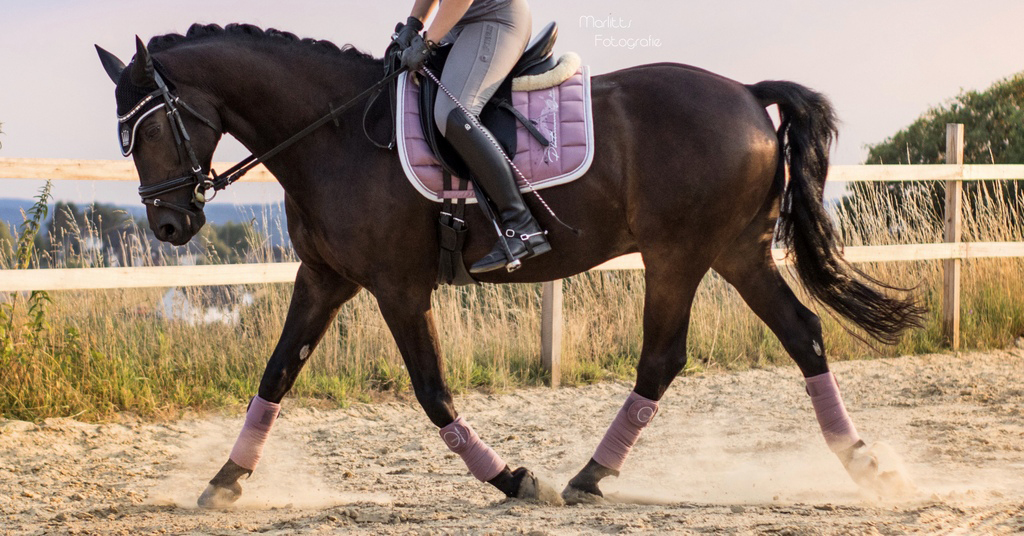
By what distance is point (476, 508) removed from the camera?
4055 millimetres

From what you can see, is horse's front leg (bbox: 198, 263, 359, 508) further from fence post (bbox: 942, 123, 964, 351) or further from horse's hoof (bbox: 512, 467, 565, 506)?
fence post (bbox: 942, 123, 964, 351)

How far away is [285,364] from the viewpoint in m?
4.38

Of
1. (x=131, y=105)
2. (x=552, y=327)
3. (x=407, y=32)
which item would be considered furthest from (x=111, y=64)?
(x=552, y=327)

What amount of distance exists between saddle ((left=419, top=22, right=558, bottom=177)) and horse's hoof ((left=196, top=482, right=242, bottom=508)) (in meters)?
1.91

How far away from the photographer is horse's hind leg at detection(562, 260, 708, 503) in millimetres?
4137

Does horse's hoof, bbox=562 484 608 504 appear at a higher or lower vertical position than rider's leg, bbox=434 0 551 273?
lower

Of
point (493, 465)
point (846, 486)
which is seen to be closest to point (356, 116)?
point (493, 465)

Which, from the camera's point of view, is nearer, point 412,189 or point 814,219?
point 412,189

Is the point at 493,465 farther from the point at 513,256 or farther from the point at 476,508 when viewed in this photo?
Result: the point at 513,256

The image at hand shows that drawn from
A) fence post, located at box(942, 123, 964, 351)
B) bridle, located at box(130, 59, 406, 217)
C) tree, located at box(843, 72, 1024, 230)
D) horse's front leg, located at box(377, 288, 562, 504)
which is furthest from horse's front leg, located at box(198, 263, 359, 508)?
tree, located at box(843, 72, 1024, 230)

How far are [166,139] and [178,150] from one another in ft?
0.22

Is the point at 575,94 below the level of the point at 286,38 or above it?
below

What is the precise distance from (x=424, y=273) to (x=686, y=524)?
1537 millimetres

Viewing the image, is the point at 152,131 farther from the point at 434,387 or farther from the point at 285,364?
the point at 434,387
